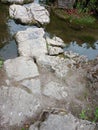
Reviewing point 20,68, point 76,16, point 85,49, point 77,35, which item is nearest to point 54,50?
point 85,49

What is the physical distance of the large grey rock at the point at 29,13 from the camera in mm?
13992

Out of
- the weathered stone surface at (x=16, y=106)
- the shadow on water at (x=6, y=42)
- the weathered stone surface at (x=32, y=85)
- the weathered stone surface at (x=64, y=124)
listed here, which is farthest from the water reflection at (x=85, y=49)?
the weathered stone surface at (x=64, y=124)

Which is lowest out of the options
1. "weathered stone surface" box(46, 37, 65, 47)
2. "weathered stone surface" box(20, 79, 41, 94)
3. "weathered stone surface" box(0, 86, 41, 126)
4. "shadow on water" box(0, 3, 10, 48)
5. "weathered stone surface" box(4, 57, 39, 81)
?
"weathered stone surface" box(0, 86, 41, 126)

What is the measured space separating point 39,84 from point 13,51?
8.69ft

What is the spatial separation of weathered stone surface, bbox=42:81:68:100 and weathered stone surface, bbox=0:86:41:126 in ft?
1.67

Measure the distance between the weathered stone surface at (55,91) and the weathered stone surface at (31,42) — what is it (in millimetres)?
1943

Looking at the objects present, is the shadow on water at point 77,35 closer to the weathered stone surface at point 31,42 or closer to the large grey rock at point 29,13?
the large grey rock at point 29,13

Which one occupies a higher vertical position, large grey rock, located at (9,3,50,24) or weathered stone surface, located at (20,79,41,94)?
large grey rock, located at (9,3,50,24)

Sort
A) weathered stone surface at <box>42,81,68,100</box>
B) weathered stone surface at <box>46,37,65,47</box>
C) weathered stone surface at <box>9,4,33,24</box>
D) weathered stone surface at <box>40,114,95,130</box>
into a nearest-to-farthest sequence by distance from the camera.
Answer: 1. weathered stone surface at <box>40,114,95,130</box>
2. weathered stone surface at <box>42,81,68,100</box>
3. weathered stone surface at <box>46,37,65,47</box>
4. weathered stone surface at <box>9,4,33,24</box>

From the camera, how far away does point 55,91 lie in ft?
30.8

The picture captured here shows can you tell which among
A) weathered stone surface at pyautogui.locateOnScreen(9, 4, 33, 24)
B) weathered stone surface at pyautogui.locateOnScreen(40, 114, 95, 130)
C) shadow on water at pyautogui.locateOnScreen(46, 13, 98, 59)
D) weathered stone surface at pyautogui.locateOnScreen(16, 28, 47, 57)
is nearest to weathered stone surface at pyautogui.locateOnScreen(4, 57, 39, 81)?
weathered stone surface at pyautogui.locateOnScreen(16, 28, 47, 57)

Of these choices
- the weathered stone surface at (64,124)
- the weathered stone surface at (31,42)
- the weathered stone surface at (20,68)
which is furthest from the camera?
the weathered stone surface at (31,42)

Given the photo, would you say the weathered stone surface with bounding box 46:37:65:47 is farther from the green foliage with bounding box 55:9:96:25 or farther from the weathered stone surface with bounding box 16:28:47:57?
the green foliage with bounding box 55:9:96:25

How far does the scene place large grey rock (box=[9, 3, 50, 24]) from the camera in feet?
45.9
